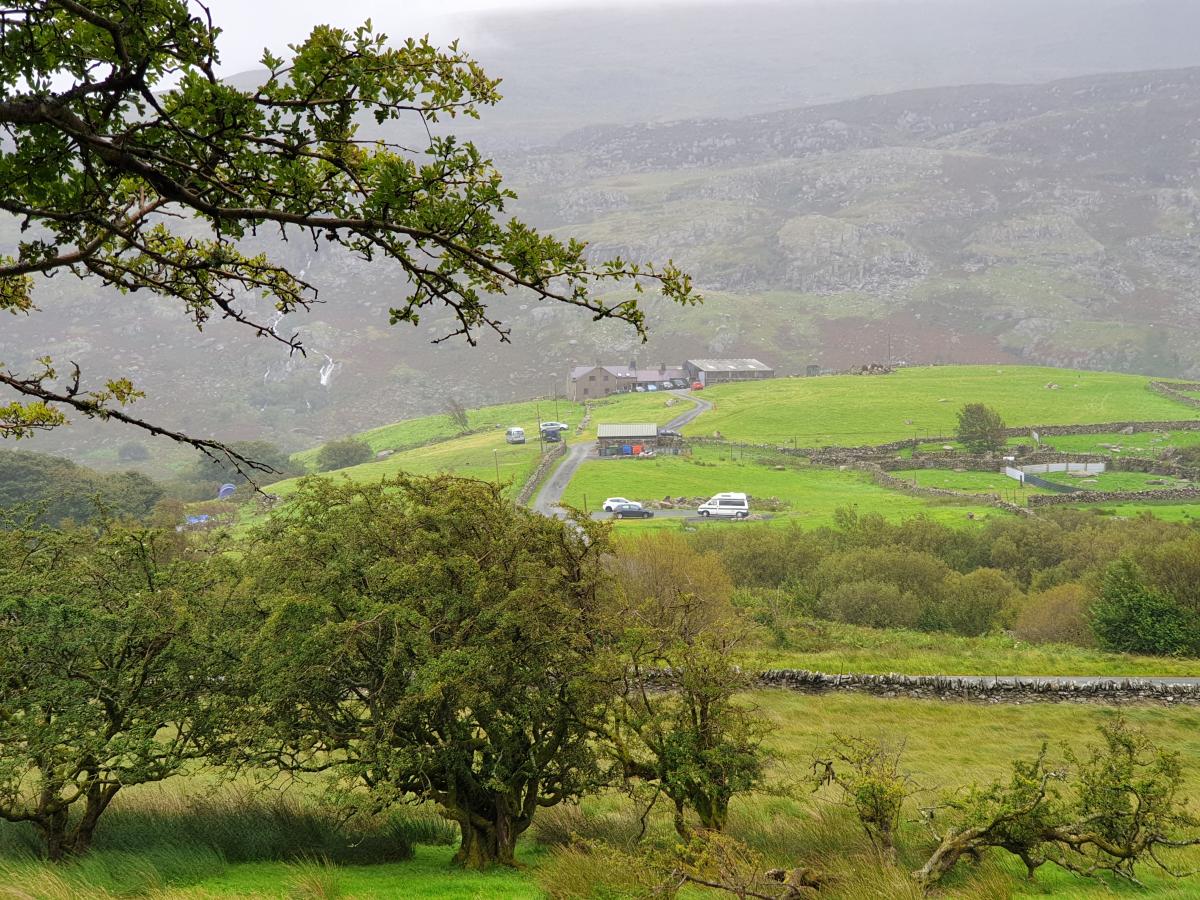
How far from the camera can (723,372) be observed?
13762 centimetres

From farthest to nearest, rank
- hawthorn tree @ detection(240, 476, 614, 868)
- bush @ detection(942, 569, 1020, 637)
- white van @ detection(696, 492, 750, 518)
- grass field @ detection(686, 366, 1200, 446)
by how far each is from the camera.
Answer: grass field @ detection(686, 366, 1200, 446)
white van @ detection(696, 492, 750, 518)
bush @ detection(942, 569, 1020, 637)
hawthorn tree @ detection(240, 476, 614, 868)

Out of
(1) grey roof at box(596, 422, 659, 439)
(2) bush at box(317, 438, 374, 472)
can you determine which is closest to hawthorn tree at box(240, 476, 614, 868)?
(1) grey roof at box(596, 422, 659, 439)

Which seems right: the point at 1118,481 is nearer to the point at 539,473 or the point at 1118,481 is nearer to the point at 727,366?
the point at 539,473

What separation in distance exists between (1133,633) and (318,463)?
89.4 m

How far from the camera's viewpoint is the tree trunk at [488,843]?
11.1m

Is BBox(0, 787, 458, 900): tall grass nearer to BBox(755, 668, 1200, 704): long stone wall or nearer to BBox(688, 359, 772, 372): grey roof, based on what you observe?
BBox(755, 668, 1200, 704): long stone wall

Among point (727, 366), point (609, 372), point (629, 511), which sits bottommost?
point (629, 511)

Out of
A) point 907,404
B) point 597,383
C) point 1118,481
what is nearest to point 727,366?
point 597,383

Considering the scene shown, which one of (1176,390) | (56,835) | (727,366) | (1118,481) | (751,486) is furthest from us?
(727,366)

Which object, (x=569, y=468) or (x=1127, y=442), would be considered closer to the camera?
(x=569, y=468)

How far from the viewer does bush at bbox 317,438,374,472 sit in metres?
98.4

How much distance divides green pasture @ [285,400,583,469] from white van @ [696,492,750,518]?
4220cm

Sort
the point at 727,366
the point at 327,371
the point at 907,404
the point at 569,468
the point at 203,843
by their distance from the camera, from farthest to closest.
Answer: the point at 327,371
the point at 727,366
the point at 907,404
the point at 569,468
the point at 203,843

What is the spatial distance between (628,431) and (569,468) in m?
12.6
